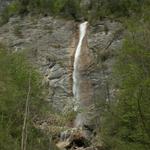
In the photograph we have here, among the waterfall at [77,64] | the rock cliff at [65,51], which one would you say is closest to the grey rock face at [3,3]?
the rock cliff at [65,51]

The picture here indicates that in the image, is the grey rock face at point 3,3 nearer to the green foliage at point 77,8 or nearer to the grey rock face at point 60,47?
the green foliage at point 77,8

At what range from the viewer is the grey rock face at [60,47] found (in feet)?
154

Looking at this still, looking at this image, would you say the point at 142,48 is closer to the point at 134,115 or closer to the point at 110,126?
the point at 134,115

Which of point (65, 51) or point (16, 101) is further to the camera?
point (65, 51)

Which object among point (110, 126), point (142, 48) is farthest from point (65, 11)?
point (142, 48)

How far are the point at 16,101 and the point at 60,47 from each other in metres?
23.6

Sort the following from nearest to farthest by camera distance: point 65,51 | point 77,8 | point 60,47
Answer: point 65,51 < point 60,47 < point 77,8

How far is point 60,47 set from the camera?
5134 cm

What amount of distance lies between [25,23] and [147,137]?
3455 cm

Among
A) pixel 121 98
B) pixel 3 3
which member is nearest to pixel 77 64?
pixel 3 3

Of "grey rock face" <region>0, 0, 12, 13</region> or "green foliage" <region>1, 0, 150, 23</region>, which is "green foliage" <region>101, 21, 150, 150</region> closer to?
"green foliage" <region>1, 0, 150, 23</region>

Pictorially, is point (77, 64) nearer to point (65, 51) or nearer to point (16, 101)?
point (65, 51)

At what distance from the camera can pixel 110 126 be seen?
1246 inches

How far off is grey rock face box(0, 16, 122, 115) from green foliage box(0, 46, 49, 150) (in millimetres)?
13733
